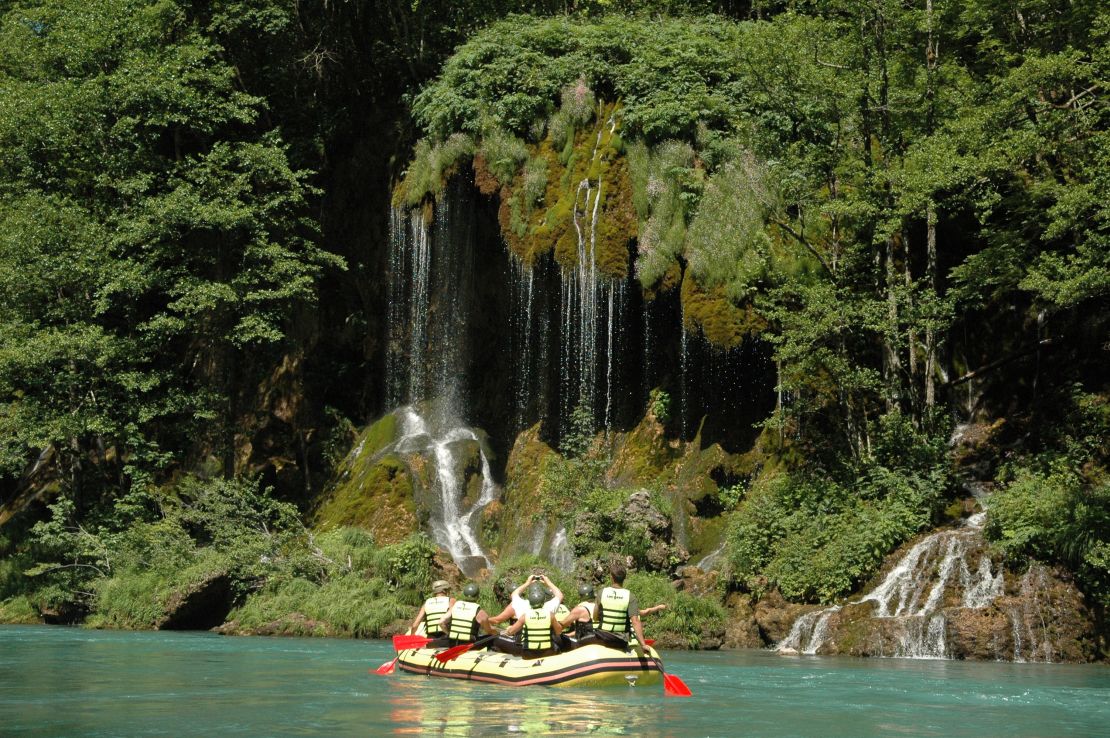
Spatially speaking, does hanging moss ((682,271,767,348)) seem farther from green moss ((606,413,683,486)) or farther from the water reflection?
the water reflection

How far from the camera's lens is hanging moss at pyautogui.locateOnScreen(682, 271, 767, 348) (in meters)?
23.1

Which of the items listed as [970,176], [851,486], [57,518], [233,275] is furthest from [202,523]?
[970,176]

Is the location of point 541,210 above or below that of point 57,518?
above

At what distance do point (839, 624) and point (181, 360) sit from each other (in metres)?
20.4

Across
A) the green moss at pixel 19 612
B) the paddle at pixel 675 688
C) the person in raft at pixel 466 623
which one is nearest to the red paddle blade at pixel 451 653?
the person in raft at pixel 466 623

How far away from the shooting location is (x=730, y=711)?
40.5ft

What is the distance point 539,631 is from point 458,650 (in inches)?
47.1

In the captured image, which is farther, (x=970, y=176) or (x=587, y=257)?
(x=587, y=257)

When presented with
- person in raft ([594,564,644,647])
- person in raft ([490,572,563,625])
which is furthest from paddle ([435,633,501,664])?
person in raft ([594,564,644,647])

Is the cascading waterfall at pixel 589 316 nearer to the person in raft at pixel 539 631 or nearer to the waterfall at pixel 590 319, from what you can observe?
the waterfall at pixel 590 319

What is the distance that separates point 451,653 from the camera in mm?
15109

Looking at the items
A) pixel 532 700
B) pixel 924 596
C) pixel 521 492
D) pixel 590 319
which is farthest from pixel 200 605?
pixel 924 596

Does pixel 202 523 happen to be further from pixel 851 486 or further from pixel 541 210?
pixel 851 486

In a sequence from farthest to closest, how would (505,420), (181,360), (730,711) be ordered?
1. (181,360)
2. (505,420)
3. (730,711)
